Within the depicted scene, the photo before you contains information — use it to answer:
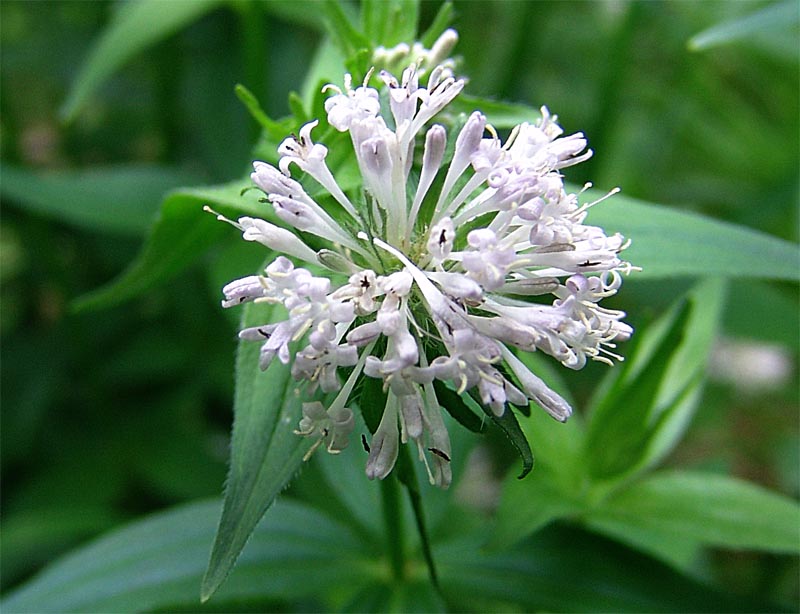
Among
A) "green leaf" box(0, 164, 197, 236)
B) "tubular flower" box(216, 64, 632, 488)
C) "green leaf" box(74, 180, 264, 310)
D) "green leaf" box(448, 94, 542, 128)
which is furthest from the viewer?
"green leaf" box(0, 164, 197, 236)

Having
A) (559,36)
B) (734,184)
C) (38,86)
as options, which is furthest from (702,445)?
(38,86)

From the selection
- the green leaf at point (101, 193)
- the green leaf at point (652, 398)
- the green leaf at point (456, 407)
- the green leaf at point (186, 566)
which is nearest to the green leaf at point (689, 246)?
the green leaf at point (652, 398)

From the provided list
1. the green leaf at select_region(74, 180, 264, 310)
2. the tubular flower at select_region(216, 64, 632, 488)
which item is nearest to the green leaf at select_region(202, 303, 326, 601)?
the tubular flower at select_region(216, 64, 632, 488)

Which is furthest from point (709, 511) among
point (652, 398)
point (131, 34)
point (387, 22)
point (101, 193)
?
point (131, 34)

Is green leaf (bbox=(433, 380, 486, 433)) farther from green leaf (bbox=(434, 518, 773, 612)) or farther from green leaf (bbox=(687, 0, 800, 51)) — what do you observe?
green leaf (bbox=(687, 0, 800, 51))

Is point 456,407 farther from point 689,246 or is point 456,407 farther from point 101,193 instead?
point 101,193

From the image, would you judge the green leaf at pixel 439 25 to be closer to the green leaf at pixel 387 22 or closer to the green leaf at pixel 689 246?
the green leaf at pixel 387 22
